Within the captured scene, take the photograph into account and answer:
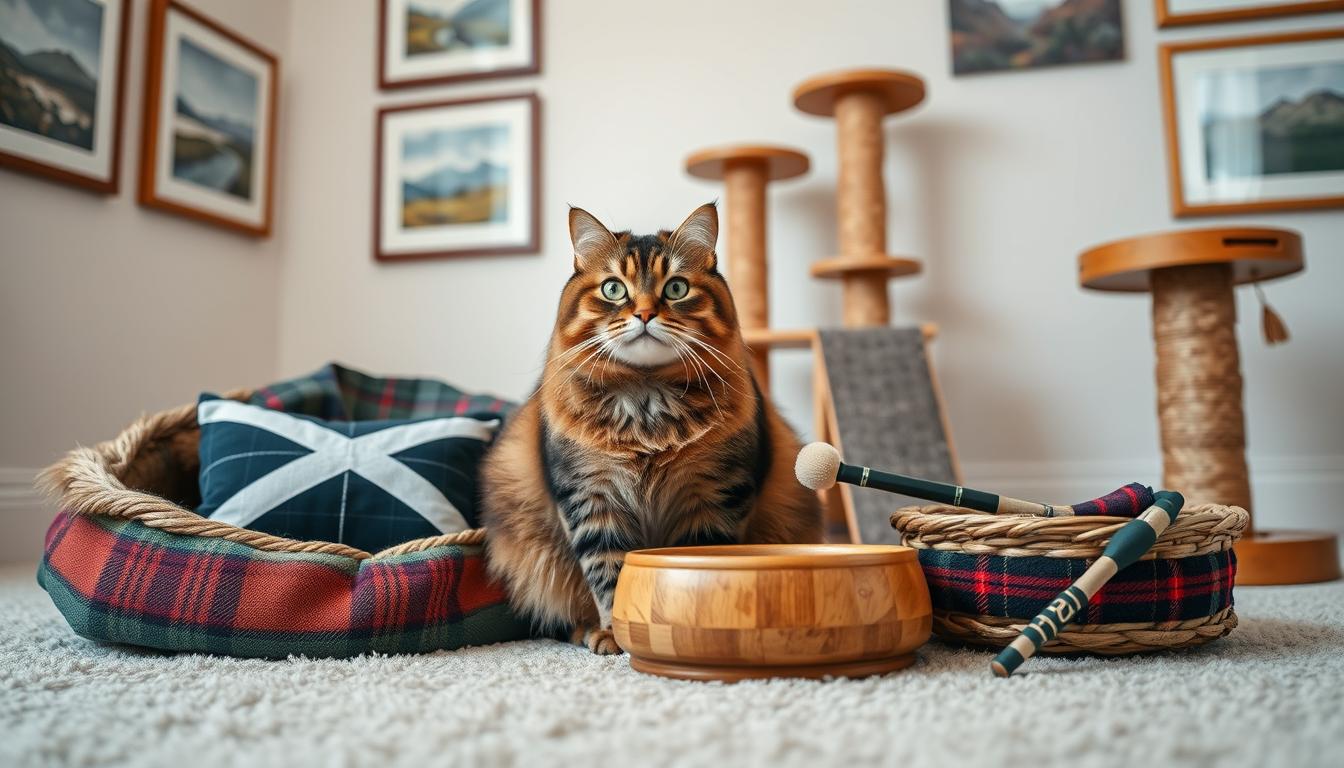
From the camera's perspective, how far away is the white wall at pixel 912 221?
9.03 ft

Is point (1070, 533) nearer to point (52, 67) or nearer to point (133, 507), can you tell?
point (133, 507)

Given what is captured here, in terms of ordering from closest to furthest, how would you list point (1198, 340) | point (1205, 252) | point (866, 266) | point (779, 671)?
point (779, 671), point (1205, 252), point (1198, 340), point (866, 266)

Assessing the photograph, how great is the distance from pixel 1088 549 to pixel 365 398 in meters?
1.42

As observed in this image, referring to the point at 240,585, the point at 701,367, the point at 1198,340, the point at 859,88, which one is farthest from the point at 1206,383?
the point at 240,585

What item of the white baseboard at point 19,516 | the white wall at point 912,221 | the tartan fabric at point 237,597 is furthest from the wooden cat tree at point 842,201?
the white baseboard at point 19,516

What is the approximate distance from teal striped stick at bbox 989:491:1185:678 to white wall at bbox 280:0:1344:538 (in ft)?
6.09

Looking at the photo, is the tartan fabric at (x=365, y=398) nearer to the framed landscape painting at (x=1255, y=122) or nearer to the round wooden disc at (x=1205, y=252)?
the round wooden disc at (x=1205, y=252)

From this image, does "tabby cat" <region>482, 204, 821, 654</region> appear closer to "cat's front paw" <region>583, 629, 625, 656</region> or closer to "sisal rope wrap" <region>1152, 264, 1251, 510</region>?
"cat's front paw" <region>583, 629, 625, 656</region>

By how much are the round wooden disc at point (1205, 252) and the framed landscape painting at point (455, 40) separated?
201 centimetres

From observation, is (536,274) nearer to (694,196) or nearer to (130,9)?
(694,196)

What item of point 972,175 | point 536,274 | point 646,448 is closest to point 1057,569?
point 646,448

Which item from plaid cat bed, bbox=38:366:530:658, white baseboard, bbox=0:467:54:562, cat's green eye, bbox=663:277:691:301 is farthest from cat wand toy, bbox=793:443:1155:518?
white baseboard, bbox=0:467:54:562

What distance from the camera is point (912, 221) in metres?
2.92

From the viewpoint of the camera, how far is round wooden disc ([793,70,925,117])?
256 centimetres
